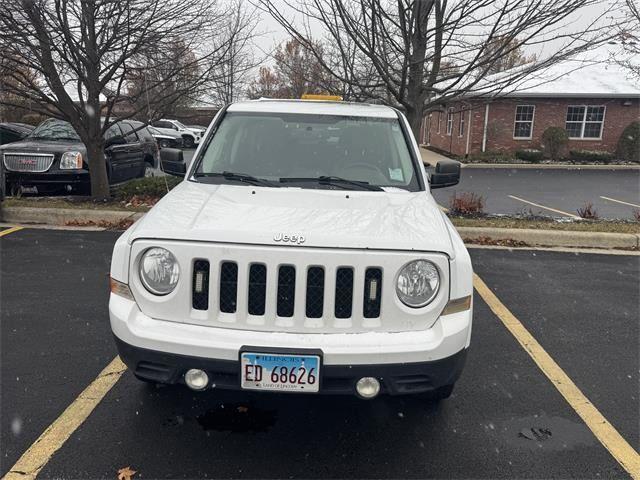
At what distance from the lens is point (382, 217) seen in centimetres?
291

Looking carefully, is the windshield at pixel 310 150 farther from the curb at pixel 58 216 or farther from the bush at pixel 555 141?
the bush at pixel 555 141

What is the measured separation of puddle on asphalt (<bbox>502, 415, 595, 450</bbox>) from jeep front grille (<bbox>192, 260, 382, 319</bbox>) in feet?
3.81

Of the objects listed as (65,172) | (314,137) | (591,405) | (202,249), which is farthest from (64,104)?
(591,405)

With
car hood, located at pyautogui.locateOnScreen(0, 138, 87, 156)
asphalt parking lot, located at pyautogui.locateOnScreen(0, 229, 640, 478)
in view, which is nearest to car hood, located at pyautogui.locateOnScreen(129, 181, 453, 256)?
asphalt parking lot, located at pyautogui.locateOnScreen(0, 229, 640, 478)

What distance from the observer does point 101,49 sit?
7777mm

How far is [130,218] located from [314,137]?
481 cm

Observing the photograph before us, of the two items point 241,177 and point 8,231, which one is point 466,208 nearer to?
point 241,177

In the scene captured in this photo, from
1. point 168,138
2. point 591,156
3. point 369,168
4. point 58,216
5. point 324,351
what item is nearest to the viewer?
point 324,351

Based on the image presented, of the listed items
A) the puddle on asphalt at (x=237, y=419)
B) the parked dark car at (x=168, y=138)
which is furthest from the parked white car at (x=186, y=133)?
the puddle on asphalt at (x=237, y=419)

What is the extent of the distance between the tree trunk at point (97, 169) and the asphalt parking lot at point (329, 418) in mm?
4762

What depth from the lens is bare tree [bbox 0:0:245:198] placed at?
7133mm

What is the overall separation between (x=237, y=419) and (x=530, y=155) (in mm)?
22518

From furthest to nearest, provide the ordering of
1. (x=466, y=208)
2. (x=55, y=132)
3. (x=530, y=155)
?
(x=530, y=155)
(x=55, y=132)
(x=466, y=208)

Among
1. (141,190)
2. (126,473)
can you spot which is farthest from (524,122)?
(126,473)
